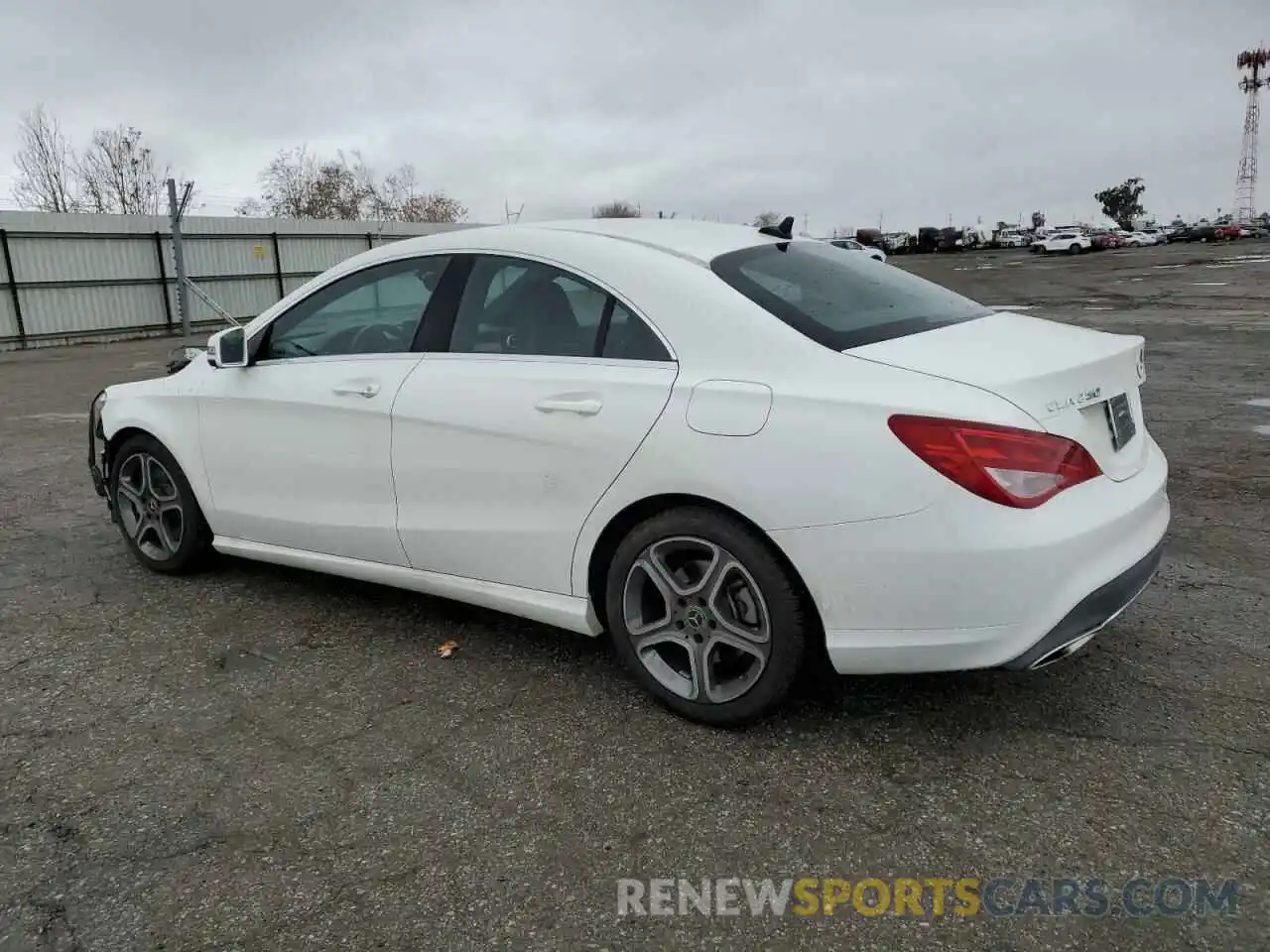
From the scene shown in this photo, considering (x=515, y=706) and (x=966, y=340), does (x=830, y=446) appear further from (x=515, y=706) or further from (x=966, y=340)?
(x=515, y=706)

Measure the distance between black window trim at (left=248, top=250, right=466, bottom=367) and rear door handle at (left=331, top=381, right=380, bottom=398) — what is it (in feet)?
0.46

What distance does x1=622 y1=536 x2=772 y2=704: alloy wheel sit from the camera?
9.35ft

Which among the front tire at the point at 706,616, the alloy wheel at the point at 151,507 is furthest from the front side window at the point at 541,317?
the alloy wheel at the point at 151,507

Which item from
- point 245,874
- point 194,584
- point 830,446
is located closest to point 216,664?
point 194,584

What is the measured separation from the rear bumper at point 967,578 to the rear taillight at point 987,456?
40 mm

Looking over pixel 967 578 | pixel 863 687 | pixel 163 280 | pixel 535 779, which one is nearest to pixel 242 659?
pixel 535 779

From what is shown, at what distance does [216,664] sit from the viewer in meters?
3.60

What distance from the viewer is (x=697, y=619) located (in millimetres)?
2934

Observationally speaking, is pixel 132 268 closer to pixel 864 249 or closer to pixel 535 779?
pixel 864 249

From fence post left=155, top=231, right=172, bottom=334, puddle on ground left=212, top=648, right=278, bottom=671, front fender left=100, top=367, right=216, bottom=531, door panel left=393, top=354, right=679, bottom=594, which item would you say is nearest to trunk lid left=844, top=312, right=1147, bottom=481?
door panel left=393, top=354, right=679, bottom=594

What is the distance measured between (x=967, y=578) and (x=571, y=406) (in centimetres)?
130

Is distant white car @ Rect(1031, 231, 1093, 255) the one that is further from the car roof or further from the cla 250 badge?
the cla 250 badge

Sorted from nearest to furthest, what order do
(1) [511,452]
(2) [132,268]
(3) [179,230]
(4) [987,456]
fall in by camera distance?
(4) [987,456] → (1) [511,452] → (3) [179,230] → (2) [132,268]

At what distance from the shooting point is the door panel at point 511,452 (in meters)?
2.99
